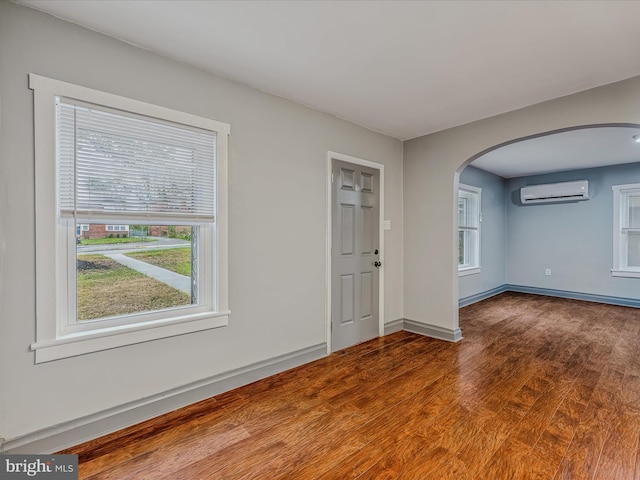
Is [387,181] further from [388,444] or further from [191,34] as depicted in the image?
[388,444]

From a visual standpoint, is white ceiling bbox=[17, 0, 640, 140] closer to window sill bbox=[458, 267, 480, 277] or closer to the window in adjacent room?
the window in adjacent room

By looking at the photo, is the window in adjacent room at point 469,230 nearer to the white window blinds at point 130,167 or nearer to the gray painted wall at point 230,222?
the gray painted wall at point 230,222

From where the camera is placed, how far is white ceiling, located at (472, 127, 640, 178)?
3898mm

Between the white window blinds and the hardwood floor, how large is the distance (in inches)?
56.3

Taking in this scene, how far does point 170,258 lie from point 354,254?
194cm

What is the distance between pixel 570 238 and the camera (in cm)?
589

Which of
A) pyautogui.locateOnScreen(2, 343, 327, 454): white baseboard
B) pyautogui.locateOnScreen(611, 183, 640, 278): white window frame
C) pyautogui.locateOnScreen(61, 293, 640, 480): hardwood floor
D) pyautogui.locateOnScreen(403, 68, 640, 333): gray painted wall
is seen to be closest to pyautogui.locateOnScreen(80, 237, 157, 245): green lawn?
pyautogui.locateOnScreen(2, 343, 327, 454): white baseboard

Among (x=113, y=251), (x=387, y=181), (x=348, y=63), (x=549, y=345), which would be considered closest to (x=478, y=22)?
(x=348, y=63)

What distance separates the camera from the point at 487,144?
131 inches

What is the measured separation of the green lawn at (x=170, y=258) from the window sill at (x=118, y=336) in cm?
39

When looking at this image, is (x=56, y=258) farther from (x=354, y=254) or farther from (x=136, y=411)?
(x=354, y=254)

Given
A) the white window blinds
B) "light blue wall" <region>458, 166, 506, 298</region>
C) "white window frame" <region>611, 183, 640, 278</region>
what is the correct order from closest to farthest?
the white window blinds
"white window frame" <region>611, 183, 640, 278</region>
"light blue wall" <region>458, 166, 506, 298</region>

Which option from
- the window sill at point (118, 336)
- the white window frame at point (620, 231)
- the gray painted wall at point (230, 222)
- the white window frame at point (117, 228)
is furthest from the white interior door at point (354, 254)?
the white window frame at point (620, 231)

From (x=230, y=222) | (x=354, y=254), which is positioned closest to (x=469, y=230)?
(x=354, y=254)
